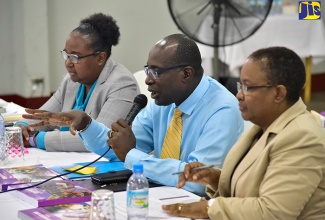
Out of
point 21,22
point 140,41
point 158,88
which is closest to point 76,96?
point 158,88

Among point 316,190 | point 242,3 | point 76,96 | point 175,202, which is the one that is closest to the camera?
point 316,190

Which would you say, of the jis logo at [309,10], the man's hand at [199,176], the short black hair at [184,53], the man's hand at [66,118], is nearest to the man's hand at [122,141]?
the man's hand at [66,118]

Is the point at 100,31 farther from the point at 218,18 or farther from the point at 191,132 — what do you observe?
the point at 191,132

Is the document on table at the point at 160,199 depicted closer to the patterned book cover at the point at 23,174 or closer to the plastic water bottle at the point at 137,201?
the plastic water bottle at the point at 137,201

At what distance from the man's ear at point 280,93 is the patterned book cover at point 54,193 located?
800 mm

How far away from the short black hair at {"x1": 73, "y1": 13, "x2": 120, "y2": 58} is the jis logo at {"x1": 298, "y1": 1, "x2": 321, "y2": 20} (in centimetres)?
151

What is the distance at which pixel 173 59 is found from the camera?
112 inches

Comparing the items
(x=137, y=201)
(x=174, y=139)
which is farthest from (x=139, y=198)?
(x=174, y=139)

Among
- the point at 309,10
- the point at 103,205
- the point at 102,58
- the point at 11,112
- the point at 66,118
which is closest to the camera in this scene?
the point at 103,205

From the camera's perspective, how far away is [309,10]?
509cm

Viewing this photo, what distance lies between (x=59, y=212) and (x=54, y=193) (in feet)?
0.82

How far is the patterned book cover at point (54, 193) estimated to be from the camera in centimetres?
238

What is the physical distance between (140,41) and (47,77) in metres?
1.25

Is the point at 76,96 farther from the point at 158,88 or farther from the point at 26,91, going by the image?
the point at 26,91
